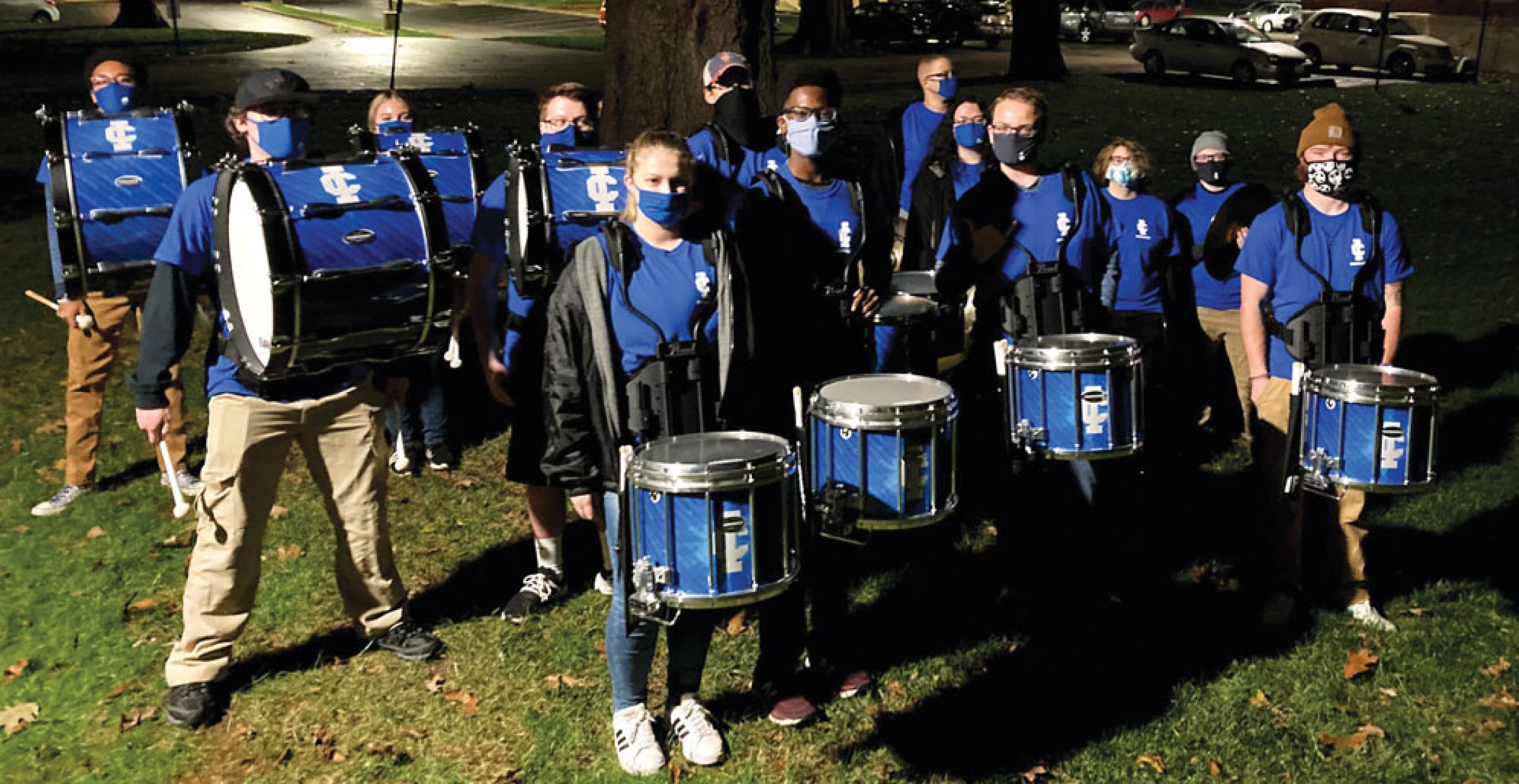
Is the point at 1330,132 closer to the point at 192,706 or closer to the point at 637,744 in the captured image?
the point at 637,744

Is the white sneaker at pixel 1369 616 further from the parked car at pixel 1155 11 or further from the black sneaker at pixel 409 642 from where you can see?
the parked car at pixel 1155 11

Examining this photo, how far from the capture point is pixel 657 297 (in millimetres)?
4992

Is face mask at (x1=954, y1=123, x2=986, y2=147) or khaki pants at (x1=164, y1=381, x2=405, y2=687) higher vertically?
face mask at (x1=954, y1=123, x2=986, y2=147)

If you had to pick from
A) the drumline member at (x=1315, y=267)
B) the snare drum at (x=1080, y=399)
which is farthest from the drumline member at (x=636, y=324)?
the drumline member at (x=1315, y=267)

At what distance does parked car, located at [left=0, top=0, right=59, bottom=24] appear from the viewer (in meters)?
48.1

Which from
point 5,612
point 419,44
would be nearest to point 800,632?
point 5,612

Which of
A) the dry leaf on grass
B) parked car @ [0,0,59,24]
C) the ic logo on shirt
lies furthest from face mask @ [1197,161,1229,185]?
parked car @ [0,0,59,24]

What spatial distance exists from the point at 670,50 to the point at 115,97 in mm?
3857

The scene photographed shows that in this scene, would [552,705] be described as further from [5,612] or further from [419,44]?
[419,44]

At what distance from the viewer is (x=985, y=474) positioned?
8.16 meters

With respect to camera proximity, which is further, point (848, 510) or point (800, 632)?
point (800, 632)

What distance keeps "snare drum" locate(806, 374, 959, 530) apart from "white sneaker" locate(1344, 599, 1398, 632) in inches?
107

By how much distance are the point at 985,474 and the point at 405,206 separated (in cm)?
387

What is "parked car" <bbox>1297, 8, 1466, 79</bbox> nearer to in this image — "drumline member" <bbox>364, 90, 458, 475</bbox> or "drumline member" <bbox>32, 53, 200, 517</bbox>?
"drumline member" <bbox>364, 90, 458, 475</bbox>
